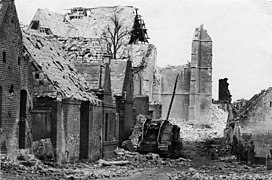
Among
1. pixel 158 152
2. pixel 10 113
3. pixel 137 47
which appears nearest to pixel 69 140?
pixel 10 113

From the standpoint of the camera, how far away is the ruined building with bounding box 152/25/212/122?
65.9 meters

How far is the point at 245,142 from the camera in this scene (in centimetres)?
3406

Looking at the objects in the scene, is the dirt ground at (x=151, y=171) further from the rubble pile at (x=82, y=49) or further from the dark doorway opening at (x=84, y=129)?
the rubble pile at (x=82, y=49)

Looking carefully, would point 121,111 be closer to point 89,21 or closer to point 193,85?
point 193,85

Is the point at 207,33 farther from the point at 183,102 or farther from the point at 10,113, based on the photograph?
the point at 10,113

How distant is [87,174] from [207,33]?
45943mm

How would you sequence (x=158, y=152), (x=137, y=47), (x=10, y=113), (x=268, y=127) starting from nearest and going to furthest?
(x=10, y=113) → (x=268, y=127) → (x=158, y=152) → (x=137, y=47)

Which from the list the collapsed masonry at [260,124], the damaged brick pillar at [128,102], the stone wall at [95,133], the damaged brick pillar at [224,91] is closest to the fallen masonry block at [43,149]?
the stone wall at [95,133]

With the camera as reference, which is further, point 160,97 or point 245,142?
point 160,97

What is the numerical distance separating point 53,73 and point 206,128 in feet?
127

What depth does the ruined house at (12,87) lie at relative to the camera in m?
22.5

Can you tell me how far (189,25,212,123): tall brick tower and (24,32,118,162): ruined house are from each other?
3272 centimetres

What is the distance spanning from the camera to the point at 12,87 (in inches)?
918

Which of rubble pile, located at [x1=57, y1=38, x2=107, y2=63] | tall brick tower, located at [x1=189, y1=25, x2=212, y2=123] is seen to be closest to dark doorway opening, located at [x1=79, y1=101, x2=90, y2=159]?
rubble pile, located at [x1=57, y1=38, x2=107, y2=63]
